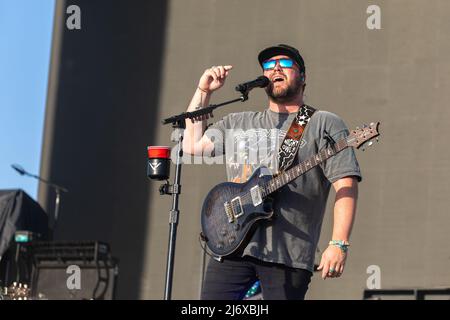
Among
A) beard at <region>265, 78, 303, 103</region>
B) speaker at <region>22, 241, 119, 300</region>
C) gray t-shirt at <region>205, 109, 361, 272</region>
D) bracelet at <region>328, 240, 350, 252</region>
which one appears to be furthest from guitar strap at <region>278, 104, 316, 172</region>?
speaker at <region>22, 241, 119, 300</region>

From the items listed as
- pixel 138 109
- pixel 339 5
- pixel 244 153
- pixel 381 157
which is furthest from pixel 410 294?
pixel 244 153

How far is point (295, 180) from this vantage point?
4434 millimetres

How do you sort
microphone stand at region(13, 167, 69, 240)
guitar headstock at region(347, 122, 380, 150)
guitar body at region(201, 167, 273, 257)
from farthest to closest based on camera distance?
microphone stand at region(13, 167, 69, 240) < guitar body at region(201, 167, 273, 257) < guitar headstock at region(347, 122, 380, 150)

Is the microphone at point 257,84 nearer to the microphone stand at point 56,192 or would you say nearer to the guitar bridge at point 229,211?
the guitar bridge at point 229,211

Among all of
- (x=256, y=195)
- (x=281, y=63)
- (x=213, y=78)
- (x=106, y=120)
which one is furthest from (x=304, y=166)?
(x=106, y=120)

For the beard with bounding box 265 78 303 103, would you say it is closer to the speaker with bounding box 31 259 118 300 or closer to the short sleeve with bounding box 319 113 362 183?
the short sleeve with bounding box 319 113 362 183

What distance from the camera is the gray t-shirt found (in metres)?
4.34

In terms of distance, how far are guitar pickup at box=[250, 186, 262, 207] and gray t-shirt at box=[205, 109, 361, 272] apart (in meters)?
0.09

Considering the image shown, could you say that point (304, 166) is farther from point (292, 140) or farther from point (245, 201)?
point (245, 201)

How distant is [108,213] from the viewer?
1292cm

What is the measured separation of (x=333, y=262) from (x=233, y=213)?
25.3 inches
